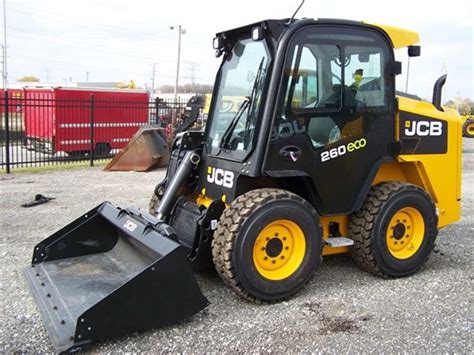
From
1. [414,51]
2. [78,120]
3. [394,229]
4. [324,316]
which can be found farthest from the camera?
[78,120]

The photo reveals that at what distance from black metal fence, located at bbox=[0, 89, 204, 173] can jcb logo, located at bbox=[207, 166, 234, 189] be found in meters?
9.45

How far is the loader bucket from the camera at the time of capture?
11.6m

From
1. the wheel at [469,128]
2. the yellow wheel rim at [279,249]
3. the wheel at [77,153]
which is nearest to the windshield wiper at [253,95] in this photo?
the yellow wheel rim at [279,249]

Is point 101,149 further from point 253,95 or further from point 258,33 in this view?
point 258,33

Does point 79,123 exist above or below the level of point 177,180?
above

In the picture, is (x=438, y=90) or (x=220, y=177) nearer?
(x=220, y=177)

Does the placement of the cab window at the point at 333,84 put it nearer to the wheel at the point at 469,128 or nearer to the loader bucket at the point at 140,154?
the loader bucket at the point at 140,154

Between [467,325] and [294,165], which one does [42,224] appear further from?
[467,325]

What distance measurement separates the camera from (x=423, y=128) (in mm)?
4996

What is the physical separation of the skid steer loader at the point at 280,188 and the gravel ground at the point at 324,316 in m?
0.15

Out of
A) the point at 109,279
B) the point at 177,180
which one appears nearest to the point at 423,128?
the point at 177,180

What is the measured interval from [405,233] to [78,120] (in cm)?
1202

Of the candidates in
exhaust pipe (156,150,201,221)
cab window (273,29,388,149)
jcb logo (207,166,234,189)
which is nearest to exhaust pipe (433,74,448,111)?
cab window (273,29,388,149)

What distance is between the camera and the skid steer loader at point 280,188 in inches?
154
